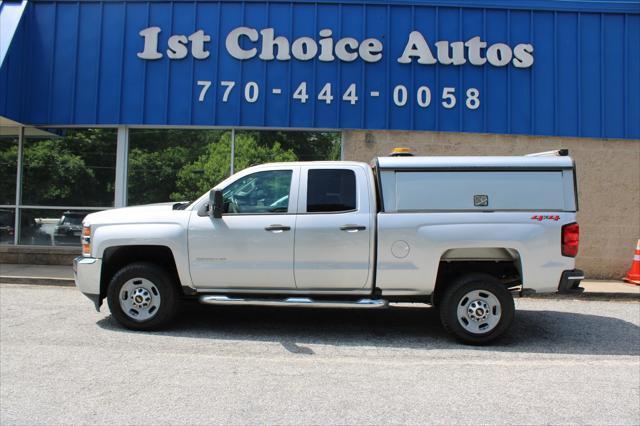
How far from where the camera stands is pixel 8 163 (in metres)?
12.1

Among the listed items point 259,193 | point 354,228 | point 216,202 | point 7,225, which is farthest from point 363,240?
point 7,225

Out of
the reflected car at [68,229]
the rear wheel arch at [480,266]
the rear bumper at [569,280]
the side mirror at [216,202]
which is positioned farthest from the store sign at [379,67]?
the rear bumper at [569,280]

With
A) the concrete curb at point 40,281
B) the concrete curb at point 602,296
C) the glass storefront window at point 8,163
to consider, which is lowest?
the concrete curb at point 602,296

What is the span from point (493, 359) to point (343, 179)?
8.44 feet

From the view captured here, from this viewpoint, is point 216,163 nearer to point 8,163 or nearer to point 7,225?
point 8,163

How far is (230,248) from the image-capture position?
238 inches

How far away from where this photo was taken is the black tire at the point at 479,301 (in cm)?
587

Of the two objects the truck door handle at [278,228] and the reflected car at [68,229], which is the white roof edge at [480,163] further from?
the reflected car at [68,229]

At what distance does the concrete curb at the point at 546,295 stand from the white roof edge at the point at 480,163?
3.95 metres

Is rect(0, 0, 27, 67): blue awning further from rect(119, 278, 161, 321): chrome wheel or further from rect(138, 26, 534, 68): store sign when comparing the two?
rect(119, 278, 161, 321): chrome wheel

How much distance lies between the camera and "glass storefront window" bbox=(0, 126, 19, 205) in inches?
473

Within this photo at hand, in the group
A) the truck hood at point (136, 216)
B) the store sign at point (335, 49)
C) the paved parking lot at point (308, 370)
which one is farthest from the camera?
the store sign at point (335, 49)

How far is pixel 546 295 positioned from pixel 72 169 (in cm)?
1022

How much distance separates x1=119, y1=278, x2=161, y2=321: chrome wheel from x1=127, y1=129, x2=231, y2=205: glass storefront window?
540 cm
